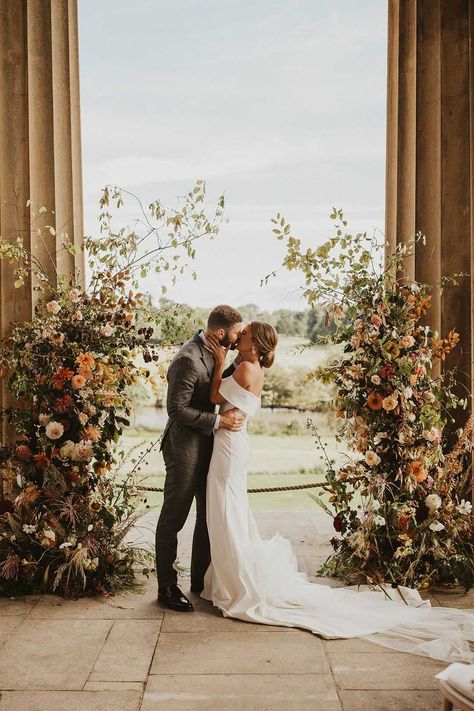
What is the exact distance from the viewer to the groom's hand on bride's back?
14.3 ft

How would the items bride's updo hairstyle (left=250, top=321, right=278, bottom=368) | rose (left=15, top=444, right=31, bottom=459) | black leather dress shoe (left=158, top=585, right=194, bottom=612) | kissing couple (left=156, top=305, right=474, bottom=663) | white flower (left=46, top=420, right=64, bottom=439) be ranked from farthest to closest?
rose (left=15, top=444, right=31, bottom=459) → white flower (left=46, top=420, right=64, bottom=439) → bride's updo hairstyle (left=250, top=321, right=278, bottom=368) → black leather dress shoe (left=158, top=585, right=194, bottom=612) → kissing couple (left=156, top=305, right=474, bottom=663)

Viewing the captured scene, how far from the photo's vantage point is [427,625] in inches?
151

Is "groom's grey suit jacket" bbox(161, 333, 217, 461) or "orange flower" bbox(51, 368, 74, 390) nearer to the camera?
"groom's grey suit jacket" bbox(161, 333, 217, 461)

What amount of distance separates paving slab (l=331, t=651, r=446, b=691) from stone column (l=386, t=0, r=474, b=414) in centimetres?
197

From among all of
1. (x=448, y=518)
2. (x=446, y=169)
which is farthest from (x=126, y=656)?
(x=446, y=169)

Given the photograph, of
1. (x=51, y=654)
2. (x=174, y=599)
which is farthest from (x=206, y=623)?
(x=51, y=654)

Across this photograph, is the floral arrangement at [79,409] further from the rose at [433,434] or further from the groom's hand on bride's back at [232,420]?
the rose at [433,434]

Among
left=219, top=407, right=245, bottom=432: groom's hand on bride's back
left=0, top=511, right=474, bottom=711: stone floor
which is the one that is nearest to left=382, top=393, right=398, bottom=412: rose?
left=219, top=407, right=245, bottom=432: groom's hand on bride's back

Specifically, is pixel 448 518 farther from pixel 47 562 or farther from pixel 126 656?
pixel 47 562

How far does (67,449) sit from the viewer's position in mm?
4520

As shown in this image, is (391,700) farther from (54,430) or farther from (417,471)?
(54,430)

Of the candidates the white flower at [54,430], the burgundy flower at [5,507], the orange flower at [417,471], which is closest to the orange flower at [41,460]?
the white flower at [54,430]

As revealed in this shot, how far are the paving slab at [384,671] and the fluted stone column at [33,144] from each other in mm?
2740

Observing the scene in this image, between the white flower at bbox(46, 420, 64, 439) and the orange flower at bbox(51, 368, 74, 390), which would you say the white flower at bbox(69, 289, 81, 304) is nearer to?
the orange flower at bbox(51, 368, 74, 390)
